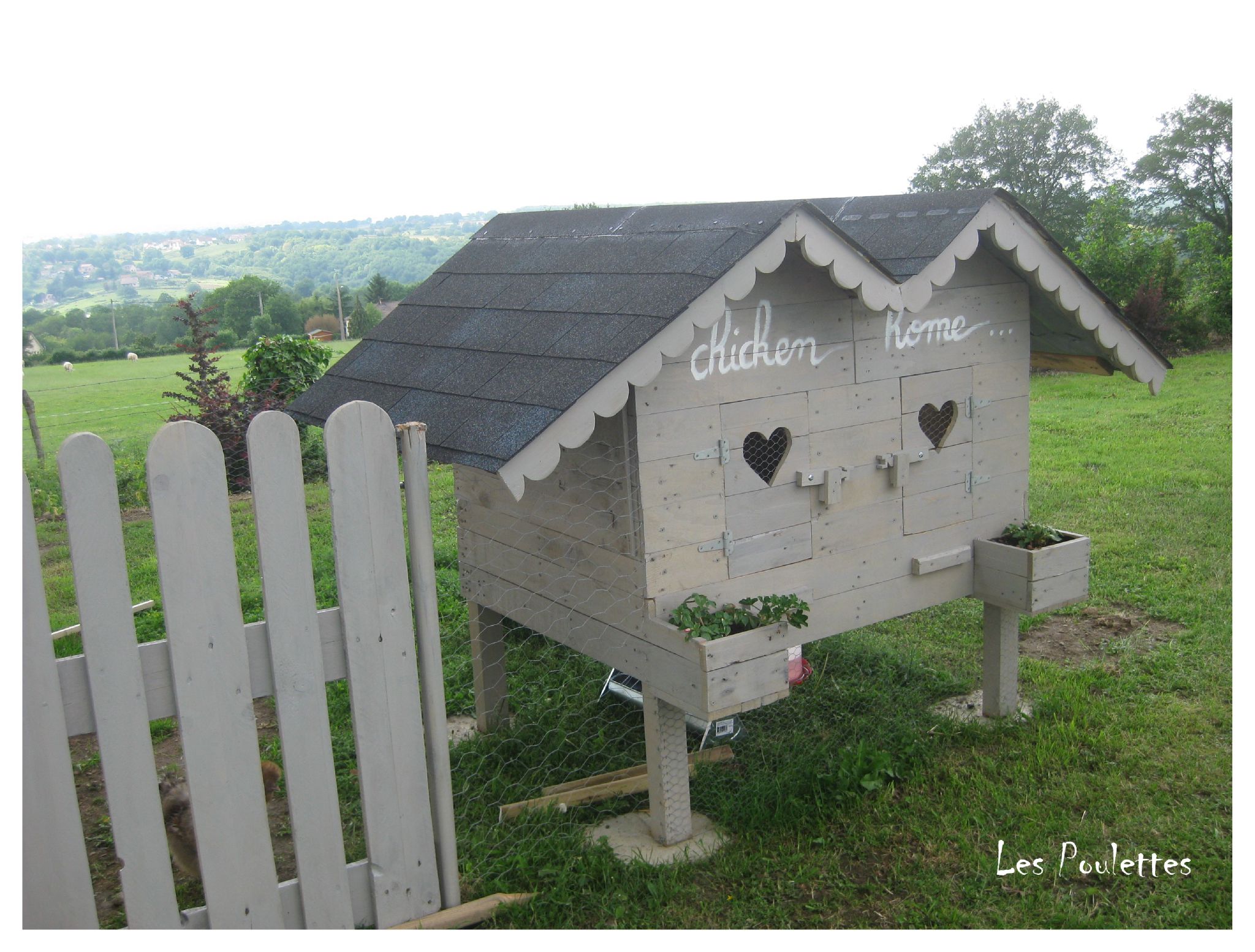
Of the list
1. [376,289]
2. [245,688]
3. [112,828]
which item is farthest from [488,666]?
[376,289]

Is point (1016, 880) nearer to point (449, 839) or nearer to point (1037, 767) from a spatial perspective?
point (1037, 767)

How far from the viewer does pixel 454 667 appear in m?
5.28

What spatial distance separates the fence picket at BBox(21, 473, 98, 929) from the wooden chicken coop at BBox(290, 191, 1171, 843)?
3.87 feet

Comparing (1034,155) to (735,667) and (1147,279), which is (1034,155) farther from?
(735,667)

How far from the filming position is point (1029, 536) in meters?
4.33

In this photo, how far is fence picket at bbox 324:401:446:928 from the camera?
2.77 m

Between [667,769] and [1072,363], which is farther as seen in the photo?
[1072,363]

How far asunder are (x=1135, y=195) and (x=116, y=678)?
30.3 m

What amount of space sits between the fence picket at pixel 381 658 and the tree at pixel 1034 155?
28785 millimetres

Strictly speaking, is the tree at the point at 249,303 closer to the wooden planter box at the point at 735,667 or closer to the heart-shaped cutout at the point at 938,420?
the heart-shaped cutout at the point at 938,420

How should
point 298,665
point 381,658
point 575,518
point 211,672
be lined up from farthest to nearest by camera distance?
1. point 575,518
2. point 381,658
3. point 298,665
4. point 211,672

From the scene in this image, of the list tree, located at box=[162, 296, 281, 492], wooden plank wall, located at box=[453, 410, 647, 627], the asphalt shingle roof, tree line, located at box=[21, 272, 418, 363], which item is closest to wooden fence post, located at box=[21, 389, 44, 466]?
tree, located at box=[162, 296, 281, 492]

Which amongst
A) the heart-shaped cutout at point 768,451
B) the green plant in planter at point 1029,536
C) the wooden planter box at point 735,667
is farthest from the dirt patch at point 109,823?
the green plant in planter at point 1029,536

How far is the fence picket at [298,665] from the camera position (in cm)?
262
